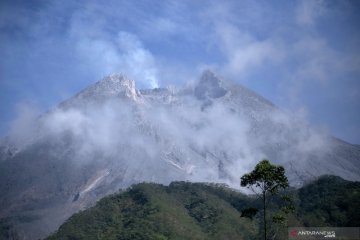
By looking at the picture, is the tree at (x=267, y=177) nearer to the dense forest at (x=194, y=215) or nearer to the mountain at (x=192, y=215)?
the dense forest at (x=194, y=215)

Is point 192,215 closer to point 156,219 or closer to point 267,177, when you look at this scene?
point 156,219

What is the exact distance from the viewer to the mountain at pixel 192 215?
145125 millimetres

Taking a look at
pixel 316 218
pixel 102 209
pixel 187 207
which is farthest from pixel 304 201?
pixel 102 209

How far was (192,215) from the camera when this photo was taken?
7057 inches

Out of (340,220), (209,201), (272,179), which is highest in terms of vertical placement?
(209,201)

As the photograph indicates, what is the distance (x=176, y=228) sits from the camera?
489ft

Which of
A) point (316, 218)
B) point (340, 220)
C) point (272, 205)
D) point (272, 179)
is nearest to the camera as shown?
point (272, 179)

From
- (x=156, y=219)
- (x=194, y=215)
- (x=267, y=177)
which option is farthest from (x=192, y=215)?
(x=267, y=177)

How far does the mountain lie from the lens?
476 feet

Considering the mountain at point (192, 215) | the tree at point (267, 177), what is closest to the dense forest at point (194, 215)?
the mountain at point (192, 215)

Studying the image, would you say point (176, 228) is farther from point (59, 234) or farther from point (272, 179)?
point (272, 179)

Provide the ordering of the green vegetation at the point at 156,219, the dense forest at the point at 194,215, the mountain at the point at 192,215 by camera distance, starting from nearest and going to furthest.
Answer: the dense forest at the point at 194,215
the mountain at the point at 192,215
the green vegetation at the point at 156,219

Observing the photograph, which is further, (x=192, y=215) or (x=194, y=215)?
(x=192, y=215)

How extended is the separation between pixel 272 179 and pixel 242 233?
388 ft
